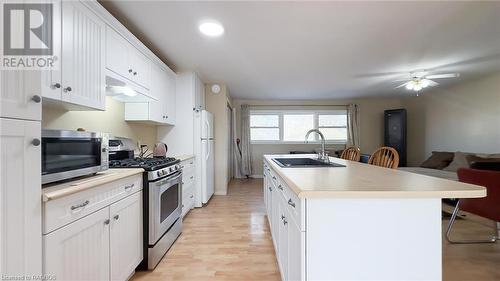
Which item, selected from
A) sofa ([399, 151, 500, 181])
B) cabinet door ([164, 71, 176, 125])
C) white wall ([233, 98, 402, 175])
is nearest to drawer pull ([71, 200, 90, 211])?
cabinet door ([164, 71, 176, 125])

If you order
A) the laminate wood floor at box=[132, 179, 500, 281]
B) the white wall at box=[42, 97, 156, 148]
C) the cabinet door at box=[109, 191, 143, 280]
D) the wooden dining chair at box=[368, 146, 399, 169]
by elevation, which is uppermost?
the white wall at box=[42, 97, 156, 148]

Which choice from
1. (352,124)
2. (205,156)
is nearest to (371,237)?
(205,156)

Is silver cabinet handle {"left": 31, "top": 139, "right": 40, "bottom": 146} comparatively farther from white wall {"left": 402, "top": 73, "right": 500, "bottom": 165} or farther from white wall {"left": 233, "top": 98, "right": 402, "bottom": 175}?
white wall {"left": 402, "top": 73, "right": 500, "bottom": 165}

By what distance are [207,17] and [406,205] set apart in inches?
80.7

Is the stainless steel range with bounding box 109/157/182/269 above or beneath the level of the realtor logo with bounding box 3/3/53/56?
beneath

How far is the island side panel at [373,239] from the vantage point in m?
1.01

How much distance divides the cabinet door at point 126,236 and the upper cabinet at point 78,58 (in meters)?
0.76

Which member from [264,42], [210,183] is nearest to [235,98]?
[210,183]

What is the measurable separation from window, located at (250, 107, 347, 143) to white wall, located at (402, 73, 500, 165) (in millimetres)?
1825

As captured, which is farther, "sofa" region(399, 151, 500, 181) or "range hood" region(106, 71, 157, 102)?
"sofa" region(399, 151, 500, 181)

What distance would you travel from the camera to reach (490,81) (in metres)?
4.20

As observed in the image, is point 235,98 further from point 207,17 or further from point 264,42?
point 207,17

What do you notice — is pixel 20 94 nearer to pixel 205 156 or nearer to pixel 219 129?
pixel 205 156

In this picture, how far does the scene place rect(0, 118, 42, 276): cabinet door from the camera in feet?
2.83
